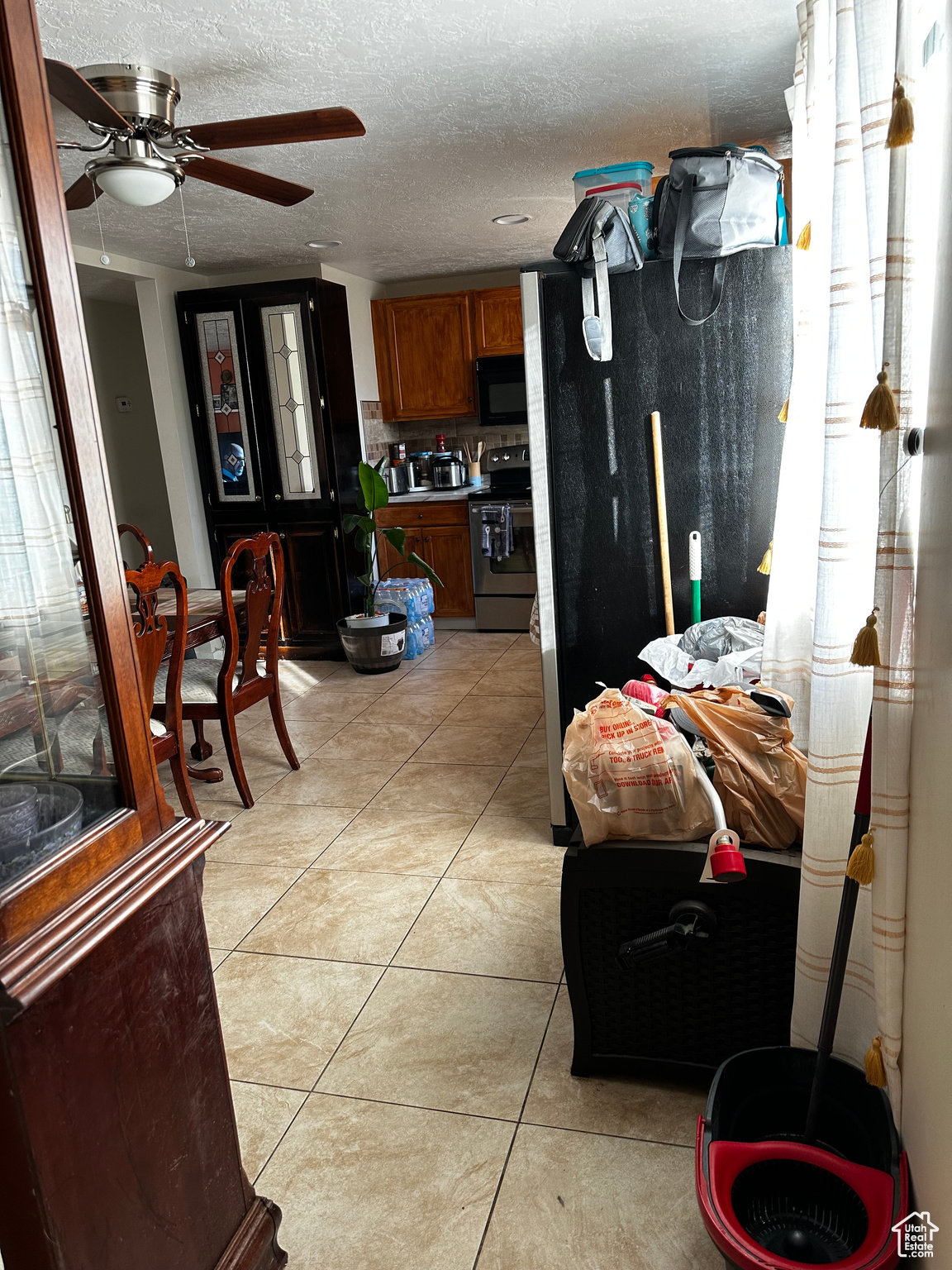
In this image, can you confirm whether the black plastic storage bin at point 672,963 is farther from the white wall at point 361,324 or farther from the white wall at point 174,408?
the white wall at point 361,324

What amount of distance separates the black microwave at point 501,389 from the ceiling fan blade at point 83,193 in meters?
3.28

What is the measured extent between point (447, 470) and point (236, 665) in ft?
9.73

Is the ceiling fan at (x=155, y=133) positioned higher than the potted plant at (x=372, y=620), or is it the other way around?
the ceiling fan at (x=155, y=133)

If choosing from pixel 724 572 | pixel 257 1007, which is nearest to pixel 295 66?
pixel 724 572

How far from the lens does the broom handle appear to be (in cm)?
249

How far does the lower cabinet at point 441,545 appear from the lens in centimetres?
568

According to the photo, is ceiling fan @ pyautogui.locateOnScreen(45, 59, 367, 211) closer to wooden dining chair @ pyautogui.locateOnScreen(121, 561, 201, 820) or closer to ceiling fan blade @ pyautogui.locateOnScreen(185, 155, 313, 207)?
ceiling fan blade @ pyautogui.locateOnScreen(185, 155, 313, 207)

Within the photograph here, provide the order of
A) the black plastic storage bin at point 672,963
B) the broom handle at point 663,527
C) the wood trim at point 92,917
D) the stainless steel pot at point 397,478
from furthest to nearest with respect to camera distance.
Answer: the stainless steel pot at point 397,478, the broom handle at point 663,527, the black plastic storage bin at point 672,963, the wood trim at point 92,917

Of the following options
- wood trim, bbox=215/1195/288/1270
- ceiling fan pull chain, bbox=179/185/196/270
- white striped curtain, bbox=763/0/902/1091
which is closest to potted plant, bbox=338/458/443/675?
ceiling fan pull chain, bbox=179/185/196/270

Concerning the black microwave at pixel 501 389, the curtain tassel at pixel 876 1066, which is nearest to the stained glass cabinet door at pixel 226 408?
the black microwave at pixel 501 389

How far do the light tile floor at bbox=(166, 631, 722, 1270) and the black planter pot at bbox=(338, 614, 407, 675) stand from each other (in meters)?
1.43

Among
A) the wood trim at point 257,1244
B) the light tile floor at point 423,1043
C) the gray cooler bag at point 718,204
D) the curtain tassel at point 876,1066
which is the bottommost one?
the light tile floor at point 423,1043

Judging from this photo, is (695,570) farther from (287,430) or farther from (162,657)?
(287,430)

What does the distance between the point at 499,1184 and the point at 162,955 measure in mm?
804
